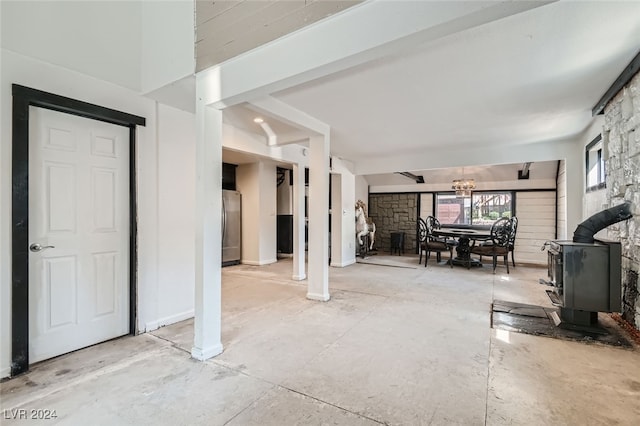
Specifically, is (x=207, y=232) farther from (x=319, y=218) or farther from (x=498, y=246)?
(x=498, y=246)

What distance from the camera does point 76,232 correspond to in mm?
2520

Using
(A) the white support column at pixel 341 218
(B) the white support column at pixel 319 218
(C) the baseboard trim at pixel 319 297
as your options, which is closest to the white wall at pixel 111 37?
(B) the white support column at pixel 319 218

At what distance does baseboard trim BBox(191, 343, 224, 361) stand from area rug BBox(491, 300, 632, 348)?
2.66 m

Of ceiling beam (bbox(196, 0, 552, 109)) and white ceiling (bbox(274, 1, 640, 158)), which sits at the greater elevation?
white ceiling (bbox(274, 1, 640, 158))

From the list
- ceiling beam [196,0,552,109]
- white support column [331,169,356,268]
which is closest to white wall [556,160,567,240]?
white support column [331,169,356,268]

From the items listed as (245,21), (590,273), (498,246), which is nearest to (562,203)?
(498,246)

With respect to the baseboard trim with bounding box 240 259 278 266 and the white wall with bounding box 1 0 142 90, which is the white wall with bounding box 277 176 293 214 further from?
the white wall with bounding box 1 0 142 90

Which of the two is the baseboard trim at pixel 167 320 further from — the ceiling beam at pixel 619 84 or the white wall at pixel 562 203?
the white wall at pixel 562 203

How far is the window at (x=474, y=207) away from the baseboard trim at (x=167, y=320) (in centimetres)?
730

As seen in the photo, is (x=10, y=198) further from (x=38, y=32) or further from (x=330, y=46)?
(x=330, y=46)

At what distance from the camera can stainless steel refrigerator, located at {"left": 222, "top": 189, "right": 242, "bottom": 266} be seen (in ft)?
20.9

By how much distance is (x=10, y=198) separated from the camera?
6.89ft

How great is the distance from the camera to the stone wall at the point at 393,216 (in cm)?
902

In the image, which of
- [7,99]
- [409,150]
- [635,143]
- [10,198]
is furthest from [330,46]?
[409,150]
